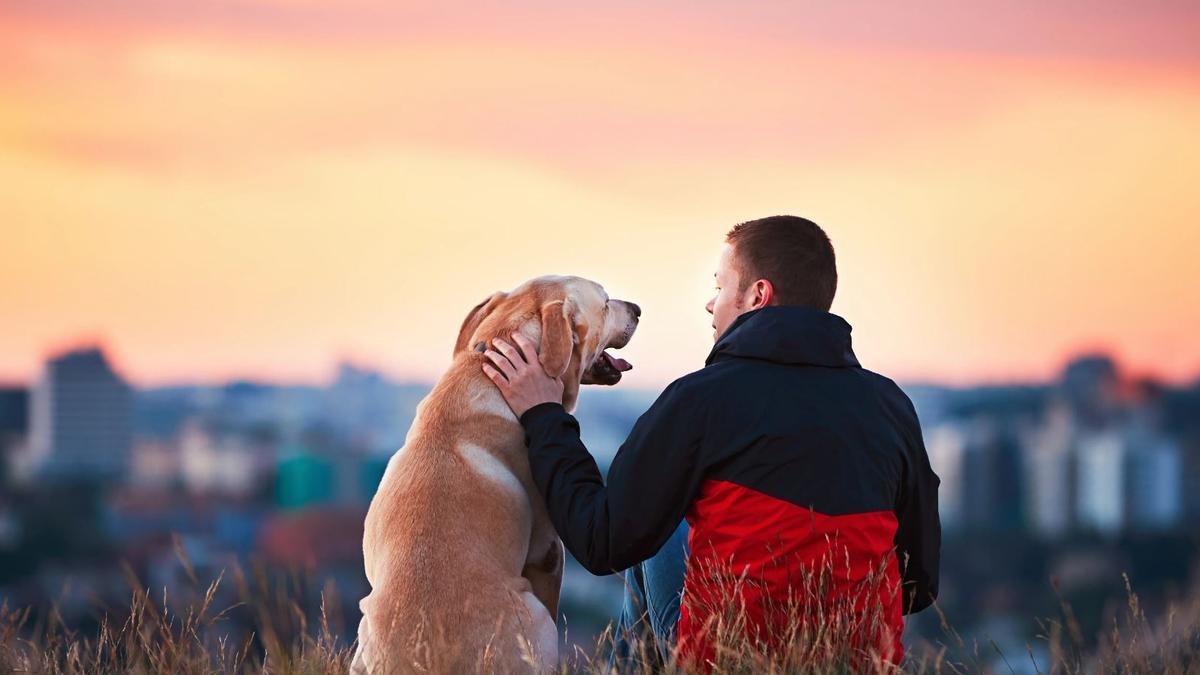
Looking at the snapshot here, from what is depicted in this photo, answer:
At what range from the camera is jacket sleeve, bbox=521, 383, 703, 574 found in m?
3.81

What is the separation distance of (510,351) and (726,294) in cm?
80

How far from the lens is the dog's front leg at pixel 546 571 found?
14.4 feet

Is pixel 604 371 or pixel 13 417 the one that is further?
pixel 13 417

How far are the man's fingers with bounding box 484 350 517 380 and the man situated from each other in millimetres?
547

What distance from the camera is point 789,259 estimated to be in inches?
160

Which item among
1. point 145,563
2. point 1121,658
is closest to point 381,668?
point 1121,658

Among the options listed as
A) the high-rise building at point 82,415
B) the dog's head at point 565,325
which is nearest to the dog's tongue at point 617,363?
the dog's head at point 565,325

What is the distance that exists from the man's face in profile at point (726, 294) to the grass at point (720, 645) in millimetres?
852

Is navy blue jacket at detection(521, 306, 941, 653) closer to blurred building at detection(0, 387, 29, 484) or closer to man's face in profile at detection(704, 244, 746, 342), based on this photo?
man's face in profile at detection(704, 244, 746, 342)

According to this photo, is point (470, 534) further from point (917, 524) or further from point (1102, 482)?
point (1102, 482)

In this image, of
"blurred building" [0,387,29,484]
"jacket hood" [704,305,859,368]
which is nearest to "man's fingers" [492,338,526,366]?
"jacket hood" [704,305,859,368]

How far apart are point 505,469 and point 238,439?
163 m

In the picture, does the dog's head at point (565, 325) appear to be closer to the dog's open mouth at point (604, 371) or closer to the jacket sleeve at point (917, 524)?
the dog's open mouth at point (604, 371)

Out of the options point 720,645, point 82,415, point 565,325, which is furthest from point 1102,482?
point 720,645
